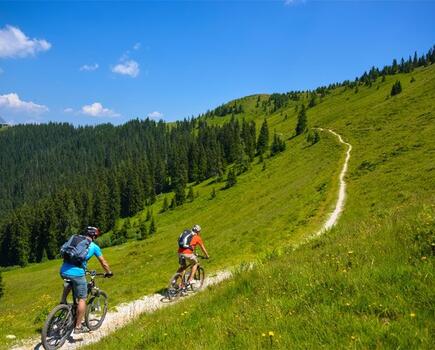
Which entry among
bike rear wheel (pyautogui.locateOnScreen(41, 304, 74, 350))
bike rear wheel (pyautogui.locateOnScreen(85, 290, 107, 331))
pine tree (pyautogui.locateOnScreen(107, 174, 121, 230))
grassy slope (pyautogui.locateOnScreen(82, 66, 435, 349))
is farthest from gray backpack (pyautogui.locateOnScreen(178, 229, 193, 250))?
pine tree (pyautogui.locateOnScreen(107, 174, 121, 230))

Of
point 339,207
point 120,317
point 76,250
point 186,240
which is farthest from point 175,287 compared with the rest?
point 339,207

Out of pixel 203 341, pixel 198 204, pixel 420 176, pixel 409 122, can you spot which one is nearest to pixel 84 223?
pixel 198 204

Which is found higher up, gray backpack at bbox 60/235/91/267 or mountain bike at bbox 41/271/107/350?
gray backpack at bbox 60/235/91/267

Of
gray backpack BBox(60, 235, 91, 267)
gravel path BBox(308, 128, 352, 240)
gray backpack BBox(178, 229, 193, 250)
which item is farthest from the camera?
gravel path BBox(308, 128, 352, 240)

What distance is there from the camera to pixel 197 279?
663 inches

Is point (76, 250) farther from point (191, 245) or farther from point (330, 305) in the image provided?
point (330, 305)

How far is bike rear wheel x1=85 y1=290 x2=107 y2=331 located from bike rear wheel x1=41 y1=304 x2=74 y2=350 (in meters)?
0.83

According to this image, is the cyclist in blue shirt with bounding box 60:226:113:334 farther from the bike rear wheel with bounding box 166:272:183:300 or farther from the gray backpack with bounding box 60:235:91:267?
the bike rear wheel with bounding box 166:272:183:300

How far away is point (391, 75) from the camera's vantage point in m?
185

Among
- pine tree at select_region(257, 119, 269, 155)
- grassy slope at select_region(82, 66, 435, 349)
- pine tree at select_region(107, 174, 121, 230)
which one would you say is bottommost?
pine tree at select_region(107, 174, 121, 230)

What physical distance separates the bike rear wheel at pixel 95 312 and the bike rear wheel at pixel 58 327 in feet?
2.74

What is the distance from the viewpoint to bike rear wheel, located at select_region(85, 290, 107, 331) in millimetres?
11758

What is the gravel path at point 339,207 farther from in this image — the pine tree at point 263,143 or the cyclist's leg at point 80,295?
the pine tree at point 263,143

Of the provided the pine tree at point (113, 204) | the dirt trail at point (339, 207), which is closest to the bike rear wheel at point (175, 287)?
the dirt trail at point (339, 207)
